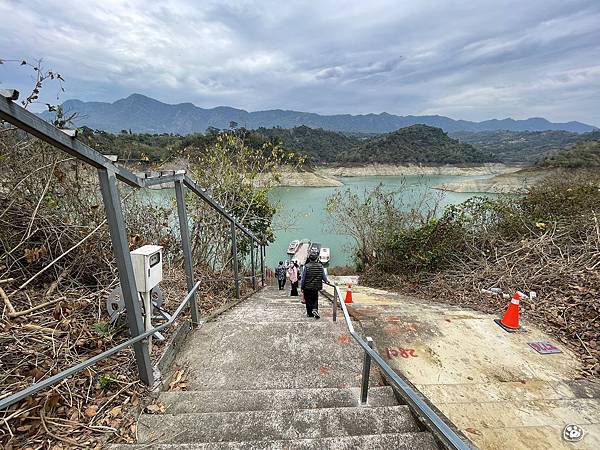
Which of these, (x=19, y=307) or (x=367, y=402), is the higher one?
(x=19, y=307)

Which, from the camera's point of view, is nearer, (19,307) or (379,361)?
(379,361)

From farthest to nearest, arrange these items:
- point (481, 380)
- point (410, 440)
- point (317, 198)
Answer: point (317, 198), point (481, 380), point (410, 440)

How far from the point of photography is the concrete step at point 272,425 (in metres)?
1.75

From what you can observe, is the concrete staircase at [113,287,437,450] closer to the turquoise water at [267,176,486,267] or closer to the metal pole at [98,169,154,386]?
the metal pole at [98,169,154,386]

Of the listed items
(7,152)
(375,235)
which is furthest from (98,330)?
(375,235)

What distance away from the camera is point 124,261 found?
1.91 m

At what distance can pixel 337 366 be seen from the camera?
267cm

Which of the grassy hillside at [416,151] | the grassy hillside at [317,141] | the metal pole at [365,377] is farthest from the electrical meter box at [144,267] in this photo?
the grassy hillside at [317,141]

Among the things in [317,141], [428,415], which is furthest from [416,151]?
[428,415]

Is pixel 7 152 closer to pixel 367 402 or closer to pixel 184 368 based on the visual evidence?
pixel 184 368

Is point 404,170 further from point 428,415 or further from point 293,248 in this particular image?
point 428,415

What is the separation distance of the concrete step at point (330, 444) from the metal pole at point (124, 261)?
543 millimetres

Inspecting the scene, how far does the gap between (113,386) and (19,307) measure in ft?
3.41

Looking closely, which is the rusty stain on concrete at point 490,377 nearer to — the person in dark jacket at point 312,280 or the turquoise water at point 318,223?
the person in dark jacket at point 312,280
